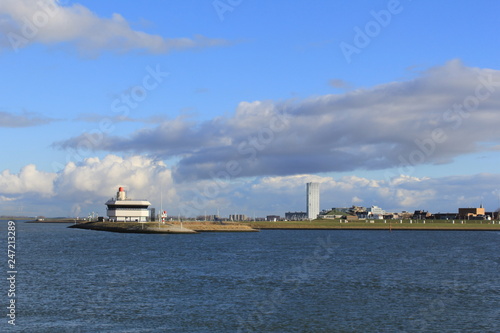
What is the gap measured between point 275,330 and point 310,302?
10.6 metres

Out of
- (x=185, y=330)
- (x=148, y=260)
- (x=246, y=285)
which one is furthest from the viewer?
(x=148, y=260)

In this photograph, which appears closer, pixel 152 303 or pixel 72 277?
pixel 152 303

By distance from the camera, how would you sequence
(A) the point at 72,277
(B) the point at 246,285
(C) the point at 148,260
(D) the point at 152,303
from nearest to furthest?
(D) the point at 152,303, (B) the point at 246,285, (A) the point at 72,277, (C) the point at 148,260

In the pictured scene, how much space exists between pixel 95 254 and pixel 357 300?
5980 cm

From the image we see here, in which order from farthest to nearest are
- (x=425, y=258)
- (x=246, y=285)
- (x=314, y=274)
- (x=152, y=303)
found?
1. (x=425, y=258)
2. (x=314, y=274)
3. (x=246, y=285)
4. (x=152, y=303)

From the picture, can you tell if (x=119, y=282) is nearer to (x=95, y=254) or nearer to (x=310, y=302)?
(x=310, y=302)

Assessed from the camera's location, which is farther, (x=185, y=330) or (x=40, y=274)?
(x=40, y=274)

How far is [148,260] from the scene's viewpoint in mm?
83312

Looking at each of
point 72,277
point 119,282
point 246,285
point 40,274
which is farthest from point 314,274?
point 40,274

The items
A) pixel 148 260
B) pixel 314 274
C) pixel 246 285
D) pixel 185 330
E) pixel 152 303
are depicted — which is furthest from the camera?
pixel 148 260

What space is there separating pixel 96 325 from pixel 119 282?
2095 centimetres

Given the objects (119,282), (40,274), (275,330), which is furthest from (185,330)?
(40,274)

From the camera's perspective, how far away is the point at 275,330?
36.5 meters

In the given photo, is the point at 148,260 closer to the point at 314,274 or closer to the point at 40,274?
the point at 40,274
